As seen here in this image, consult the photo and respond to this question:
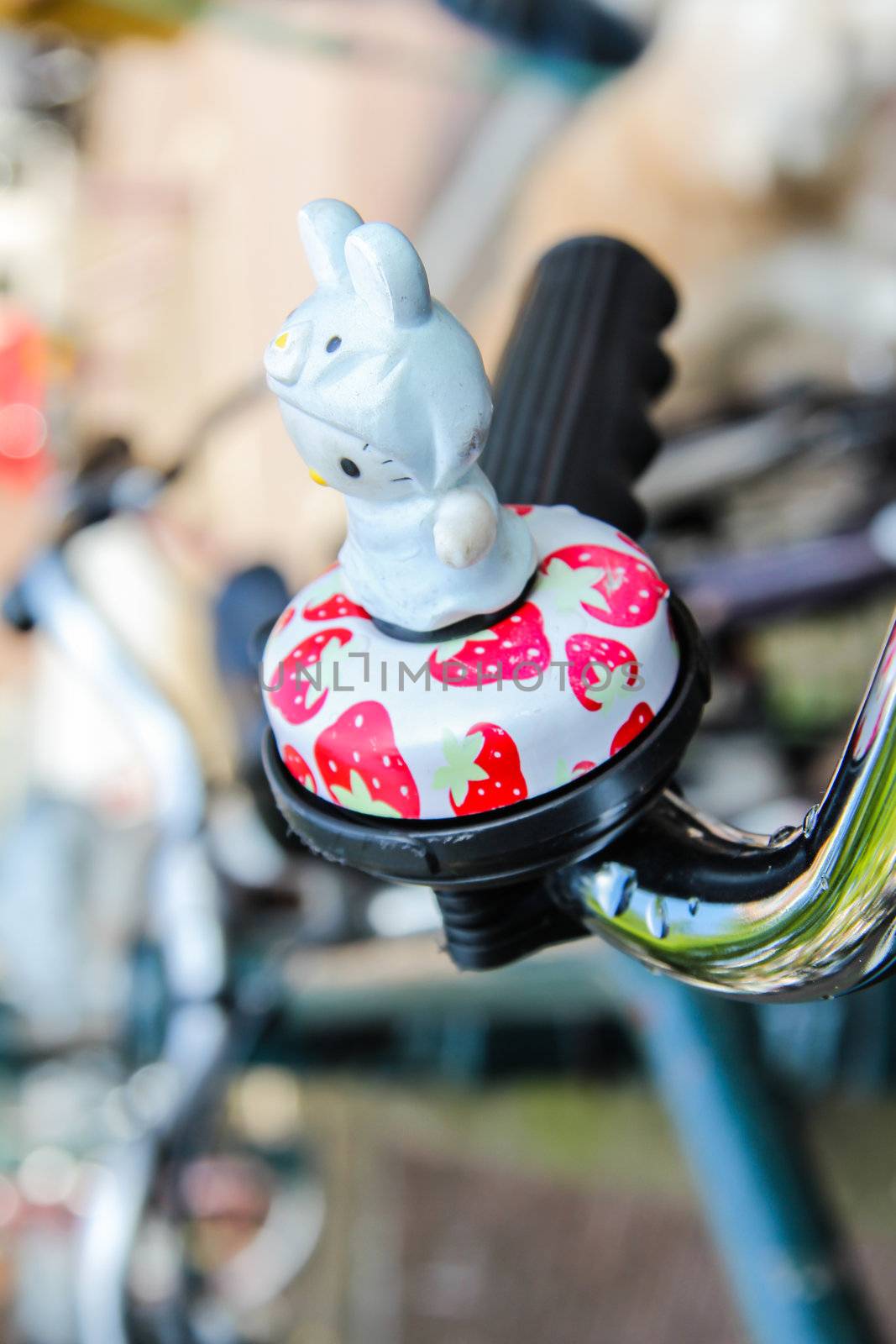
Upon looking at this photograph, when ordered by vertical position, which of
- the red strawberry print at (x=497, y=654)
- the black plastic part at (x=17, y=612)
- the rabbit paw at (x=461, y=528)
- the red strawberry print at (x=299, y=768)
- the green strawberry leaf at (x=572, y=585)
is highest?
the rabbit paw at (x=461, y=528)

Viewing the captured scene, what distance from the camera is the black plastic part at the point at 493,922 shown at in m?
0.18

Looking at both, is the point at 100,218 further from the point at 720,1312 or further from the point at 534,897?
the point at 534,897

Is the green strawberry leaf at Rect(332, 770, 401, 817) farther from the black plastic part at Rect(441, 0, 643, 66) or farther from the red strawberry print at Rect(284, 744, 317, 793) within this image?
the black plastic part at Rect(441, 0, 643, 66)

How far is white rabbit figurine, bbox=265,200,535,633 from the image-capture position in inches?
5.6

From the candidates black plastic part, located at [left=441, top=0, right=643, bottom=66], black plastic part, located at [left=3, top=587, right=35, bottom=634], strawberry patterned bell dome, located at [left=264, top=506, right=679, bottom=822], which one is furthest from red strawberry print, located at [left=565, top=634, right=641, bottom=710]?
black plastic part, located at [left=441, top=0, right=643, bottom=66]

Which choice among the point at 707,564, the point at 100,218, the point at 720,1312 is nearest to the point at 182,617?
the point at 100,218

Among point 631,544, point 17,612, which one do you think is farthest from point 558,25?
point 631,544

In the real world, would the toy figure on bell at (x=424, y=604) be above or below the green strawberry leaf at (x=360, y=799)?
above

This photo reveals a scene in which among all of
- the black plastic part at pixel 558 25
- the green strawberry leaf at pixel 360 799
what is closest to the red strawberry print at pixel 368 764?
the green strawberry leaf at pixel 360 799

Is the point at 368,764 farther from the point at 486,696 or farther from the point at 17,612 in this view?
the point at 17,612

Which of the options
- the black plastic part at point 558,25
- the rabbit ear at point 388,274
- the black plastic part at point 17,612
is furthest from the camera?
the black plastic part at point 558,25

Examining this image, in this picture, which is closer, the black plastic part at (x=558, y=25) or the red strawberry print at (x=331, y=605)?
the red strawberry print at (x=331, y=605)

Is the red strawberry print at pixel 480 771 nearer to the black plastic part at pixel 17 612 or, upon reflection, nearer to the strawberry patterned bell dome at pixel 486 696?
the strawberry patterned bell dome at pixel 486 696

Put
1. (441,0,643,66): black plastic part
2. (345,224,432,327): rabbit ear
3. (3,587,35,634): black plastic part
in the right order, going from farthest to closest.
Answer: (441,0,643,66): black plastic part → (3,587,35,634): black plastic part → (345,224,432,327): rabbit ear
